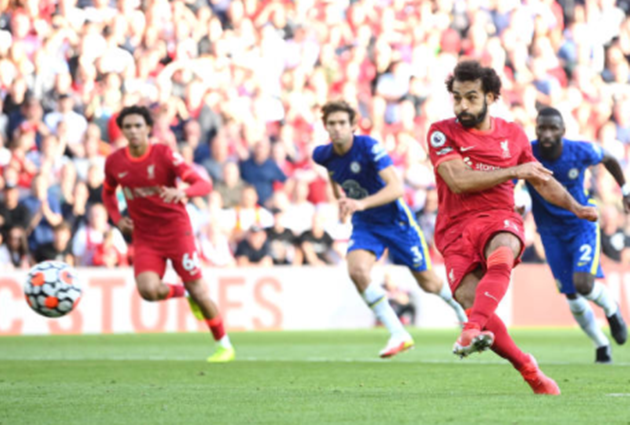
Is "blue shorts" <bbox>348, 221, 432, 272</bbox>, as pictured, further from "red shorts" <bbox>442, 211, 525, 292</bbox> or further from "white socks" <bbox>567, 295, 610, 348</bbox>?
"red shorts" <bbox>442, 211, 525, 292</bbox>

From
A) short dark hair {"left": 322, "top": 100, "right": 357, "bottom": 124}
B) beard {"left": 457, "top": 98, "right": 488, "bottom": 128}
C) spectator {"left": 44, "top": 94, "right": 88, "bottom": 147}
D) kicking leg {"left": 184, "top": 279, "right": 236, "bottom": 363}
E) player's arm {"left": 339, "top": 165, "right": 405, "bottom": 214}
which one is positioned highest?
spectator {"left": 44, "top": 94, "right": 88, "bottom": 147}

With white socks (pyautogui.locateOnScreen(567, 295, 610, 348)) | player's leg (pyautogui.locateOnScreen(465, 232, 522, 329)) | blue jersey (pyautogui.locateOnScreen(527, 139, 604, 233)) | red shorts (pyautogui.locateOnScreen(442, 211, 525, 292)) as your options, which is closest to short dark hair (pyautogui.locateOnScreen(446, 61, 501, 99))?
red shorts (pyautogui.locateOnScreen(442, 211, 525, 292))

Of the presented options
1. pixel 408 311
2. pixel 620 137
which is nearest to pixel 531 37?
pixel 620 137

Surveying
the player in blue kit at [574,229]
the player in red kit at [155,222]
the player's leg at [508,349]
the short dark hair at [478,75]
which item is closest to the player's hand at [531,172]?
the short dark hair at [478,75]

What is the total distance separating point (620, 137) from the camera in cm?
2177

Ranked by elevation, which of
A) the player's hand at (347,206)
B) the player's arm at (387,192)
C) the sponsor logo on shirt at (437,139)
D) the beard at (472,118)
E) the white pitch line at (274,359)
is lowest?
the white pitch line at (274,359)

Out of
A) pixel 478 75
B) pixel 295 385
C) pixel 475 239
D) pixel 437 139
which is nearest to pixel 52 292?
pixel 295 385

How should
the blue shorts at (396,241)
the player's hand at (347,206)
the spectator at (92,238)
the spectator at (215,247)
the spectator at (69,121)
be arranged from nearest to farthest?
1. the player's hand at (347,206)
2. the blue shorts at (396,241)
3. the spectator at (92,238)
4. the spectator at (69,121)
5. the spectator at (215,247)

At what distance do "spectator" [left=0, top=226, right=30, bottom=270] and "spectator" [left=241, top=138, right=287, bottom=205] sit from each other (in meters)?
3.44

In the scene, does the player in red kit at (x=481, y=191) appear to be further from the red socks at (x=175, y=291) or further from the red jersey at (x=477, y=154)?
the red socks at (x=175, y=291)

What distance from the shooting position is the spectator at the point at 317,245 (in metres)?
18.2

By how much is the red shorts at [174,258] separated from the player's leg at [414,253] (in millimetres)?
1849

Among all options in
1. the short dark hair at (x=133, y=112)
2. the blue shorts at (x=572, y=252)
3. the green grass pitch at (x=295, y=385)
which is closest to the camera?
the green grass pitch at (x=295, y=385)

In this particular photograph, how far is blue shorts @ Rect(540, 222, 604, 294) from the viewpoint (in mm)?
11258
